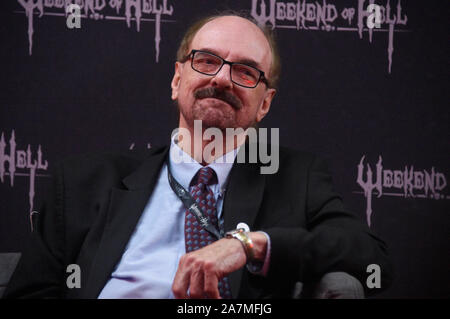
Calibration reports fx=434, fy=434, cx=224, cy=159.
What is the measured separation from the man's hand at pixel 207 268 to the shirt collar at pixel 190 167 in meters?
0.35

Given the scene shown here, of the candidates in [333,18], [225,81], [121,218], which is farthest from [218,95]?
[333,18]

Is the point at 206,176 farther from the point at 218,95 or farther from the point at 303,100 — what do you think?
the point at 303,100

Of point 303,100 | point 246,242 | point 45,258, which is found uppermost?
point 303,100

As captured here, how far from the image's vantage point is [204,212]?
1389 mm

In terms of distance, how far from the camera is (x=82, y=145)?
2.12 metres

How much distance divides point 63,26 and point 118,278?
1.35m

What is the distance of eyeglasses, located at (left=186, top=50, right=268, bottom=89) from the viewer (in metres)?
1.55

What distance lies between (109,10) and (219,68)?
2.95 ft

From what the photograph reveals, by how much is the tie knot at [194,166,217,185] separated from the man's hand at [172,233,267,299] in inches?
12.9

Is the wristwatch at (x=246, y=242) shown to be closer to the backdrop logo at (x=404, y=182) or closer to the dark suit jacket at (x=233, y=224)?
the dark suit jacket at (x=233, y=224)

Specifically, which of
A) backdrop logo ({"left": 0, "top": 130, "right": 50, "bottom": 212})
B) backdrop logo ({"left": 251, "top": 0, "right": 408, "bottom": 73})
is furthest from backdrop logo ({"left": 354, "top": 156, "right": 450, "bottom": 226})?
backdrop logo ({"left": 0, "top": 130, "right": 50, "bottom": 212})

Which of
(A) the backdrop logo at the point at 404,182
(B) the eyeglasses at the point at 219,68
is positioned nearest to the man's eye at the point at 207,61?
(B) the eyeglasses at the point at 219,68

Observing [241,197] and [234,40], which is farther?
[234,40]
